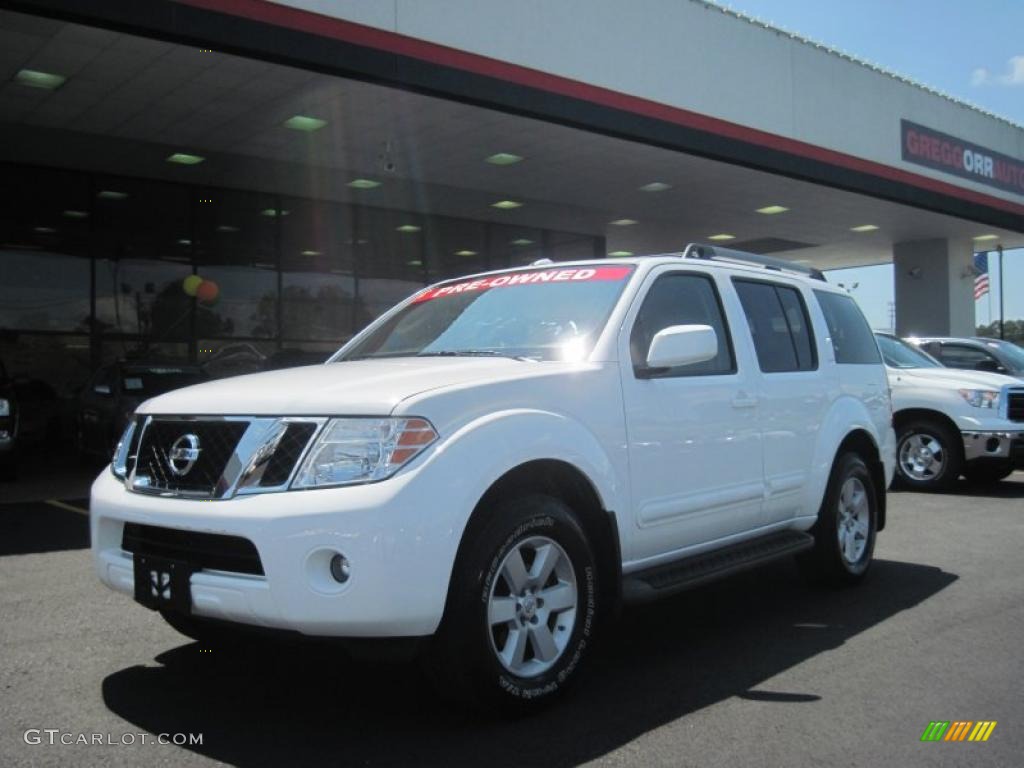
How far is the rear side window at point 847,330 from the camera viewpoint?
20.1 feet

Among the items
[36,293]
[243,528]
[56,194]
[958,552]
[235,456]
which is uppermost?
[56,194]

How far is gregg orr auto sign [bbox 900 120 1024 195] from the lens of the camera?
739 inches

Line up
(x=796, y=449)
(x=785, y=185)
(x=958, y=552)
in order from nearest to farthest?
(x=796, y=449) < (x=958, y=552) < (x=785, y=185)

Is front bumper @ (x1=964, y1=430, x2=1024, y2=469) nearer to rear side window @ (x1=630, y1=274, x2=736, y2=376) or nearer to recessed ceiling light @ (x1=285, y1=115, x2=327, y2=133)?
rear side window @ (x1=630, y1=274, x2=736, y2=376)

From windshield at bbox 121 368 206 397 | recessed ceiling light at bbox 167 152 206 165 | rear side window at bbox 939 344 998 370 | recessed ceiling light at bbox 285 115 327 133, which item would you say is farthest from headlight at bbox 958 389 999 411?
recessed ceiling light at bbox 167 152 206 165

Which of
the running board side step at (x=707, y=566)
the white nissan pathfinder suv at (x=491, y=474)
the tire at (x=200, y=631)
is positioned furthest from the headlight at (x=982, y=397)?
the tire at (x=200, y=631)

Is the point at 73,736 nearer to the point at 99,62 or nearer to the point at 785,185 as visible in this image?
the point at 99,62

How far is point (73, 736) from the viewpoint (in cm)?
343

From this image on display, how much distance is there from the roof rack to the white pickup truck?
474 cm

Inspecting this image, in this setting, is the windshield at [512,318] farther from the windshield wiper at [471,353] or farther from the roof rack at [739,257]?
the roof rack at [739,257]

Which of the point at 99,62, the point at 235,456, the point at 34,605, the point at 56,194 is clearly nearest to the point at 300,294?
the point at 56,194

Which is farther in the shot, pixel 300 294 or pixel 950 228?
pixel 950 228

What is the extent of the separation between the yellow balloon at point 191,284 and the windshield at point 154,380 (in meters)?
3.97

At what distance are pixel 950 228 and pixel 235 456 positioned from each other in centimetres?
2288
